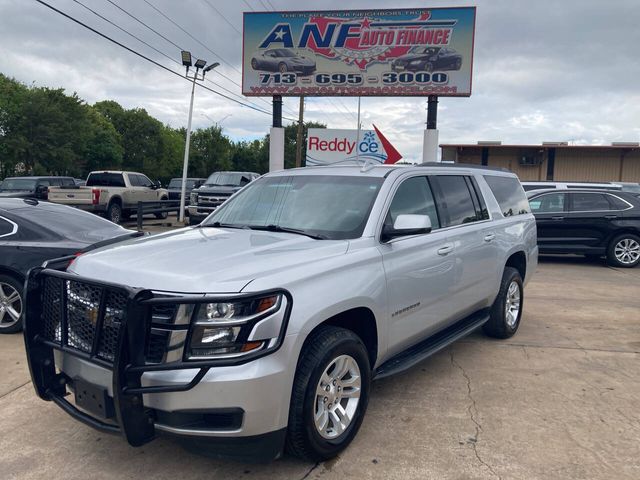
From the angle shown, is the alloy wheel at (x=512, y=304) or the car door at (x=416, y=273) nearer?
the car door at (x=416, y=273)

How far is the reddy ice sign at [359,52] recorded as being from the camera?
17.8 m

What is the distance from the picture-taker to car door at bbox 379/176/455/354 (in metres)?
3.81

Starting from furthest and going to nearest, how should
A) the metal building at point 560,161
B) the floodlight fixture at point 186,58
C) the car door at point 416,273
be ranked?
the metal building at point 560,161, the floodlight fixture at point 186,58, the car door at point 416,273

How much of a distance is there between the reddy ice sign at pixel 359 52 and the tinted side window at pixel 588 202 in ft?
23.9

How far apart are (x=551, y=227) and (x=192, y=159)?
59.0 metres

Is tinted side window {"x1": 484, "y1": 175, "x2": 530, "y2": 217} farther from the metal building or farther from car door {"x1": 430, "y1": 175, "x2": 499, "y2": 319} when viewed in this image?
the metal building

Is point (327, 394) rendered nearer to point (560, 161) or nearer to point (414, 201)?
point (414, 201)

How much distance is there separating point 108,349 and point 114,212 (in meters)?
17.2

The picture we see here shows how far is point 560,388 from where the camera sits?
4.55 meters

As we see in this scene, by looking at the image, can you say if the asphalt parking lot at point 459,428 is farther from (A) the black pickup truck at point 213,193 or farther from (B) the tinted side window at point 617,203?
(A) the black pickup truck at point 213,193

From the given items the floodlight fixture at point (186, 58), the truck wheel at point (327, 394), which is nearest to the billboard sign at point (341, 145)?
the floodlight fixture at point (186, 58)

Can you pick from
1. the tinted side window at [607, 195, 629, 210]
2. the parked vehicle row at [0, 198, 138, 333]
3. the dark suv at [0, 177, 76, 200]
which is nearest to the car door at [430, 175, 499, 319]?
the parked vehicle row at [0, 198, 138, 333]

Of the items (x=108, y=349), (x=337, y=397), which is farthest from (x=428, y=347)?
(x=108, y=349)

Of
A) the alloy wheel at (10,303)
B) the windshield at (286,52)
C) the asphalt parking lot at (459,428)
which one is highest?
the windshield at (286,52)
